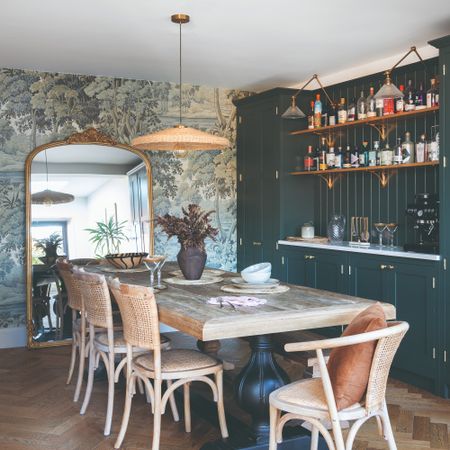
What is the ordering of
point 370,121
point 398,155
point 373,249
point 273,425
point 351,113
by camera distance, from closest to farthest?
1. point 273,425
2. point 373,249
3. point 398,155
4. point 370,121
5. point 351,113

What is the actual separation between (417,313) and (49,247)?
340 centimetres

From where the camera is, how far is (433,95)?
14.8 feet

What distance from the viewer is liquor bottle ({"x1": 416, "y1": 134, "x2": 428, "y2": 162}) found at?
4.60 m

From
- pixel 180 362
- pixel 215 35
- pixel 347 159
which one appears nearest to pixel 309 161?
pixel 347 159

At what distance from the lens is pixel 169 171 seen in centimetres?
633

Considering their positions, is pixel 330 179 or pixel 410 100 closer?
pixel 410 100

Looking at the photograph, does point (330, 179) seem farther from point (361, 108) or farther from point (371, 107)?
point (371, 107)

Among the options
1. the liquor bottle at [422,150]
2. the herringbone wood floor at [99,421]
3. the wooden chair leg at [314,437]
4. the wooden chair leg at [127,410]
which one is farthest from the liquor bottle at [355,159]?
the wooden chair leg at [314,437]

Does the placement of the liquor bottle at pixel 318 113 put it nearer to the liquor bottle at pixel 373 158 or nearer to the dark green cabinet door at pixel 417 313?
the liquor bottle at pixel 373 158

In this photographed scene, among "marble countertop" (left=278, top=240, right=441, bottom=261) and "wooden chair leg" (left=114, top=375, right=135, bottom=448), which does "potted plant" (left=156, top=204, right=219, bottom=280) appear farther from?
"marble countertop" (left=278, top=240, right=441, bottom=261)

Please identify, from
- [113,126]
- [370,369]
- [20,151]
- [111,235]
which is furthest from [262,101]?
[370,369]

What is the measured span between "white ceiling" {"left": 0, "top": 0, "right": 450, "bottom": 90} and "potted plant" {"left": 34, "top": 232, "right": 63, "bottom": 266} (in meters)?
1.60

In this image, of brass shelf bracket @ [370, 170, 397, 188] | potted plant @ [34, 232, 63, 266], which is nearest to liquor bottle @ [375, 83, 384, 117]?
brass shelf bracket @ [370, 170, 397, 188]

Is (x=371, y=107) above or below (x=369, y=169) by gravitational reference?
above
